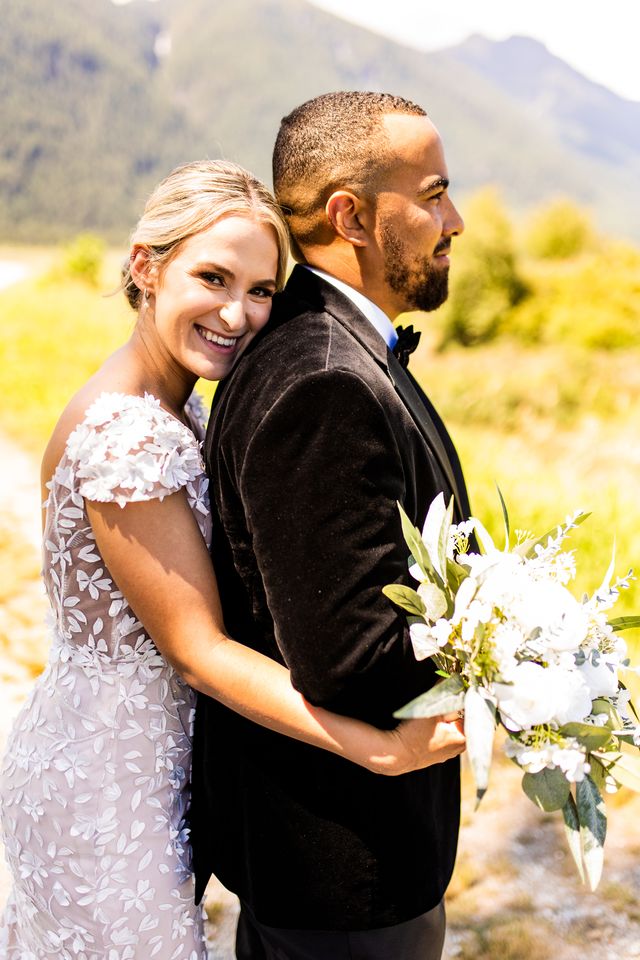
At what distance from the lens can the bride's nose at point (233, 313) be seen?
1814mm

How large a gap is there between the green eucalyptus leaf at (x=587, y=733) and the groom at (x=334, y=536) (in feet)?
0.94

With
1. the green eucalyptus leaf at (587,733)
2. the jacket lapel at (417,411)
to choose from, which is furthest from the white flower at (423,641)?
the jacket lapel at (417,411)

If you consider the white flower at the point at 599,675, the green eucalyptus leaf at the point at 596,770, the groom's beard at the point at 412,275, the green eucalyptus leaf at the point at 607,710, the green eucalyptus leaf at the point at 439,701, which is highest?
the groom's beard at the point at 412,275

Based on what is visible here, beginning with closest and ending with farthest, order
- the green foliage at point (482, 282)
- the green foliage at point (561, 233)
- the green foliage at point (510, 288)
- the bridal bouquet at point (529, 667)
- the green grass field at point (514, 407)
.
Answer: the bridal bouquet at point (529, 667) → the green grass field at point (514, 407) → the green foliage at point (510, 288) → the green foliage at point (482, 282) → the green foliage at point (561, 233)

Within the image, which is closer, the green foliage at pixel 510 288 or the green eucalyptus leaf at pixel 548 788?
the green eucalyptus leaf at pixel 548 788

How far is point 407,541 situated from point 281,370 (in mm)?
407

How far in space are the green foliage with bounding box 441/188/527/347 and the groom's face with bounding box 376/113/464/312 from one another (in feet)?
60.8

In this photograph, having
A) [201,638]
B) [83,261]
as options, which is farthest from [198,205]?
[83,261]

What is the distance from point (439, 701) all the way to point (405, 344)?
102 cm

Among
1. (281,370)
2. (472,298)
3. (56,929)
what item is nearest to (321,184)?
(281,370)

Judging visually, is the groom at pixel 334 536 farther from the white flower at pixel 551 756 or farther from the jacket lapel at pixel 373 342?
the white flower at pixel 551 756

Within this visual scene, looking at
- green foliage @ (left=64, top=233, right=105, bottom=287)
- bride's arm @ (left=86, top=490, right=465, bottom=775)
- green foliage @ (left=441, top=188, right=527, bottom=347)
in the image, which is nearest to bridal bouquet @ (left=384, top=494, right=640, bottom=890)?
bride's arm @ (left=86, top=490, right=465, bottom=775)

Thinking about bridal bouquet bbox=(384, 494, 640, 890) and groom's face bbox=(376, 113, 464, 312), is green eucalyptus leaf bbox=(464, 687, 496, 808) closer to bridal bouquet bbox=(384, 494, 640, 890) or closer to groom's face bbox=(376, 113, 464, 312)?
bridal bouquet bbox=(384, 494, 640, 890)

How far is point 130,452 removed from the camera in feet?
5.58
